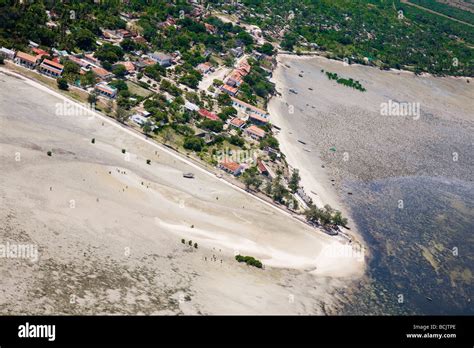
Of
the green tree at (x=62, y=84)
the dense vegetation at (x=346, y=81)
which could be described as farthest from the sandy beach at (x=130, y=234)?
the dense vegetation at (x=346, y=81)

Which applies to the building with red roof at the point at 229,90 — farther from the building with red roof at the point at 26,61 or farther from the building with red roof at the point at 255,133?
the building with red roof at the point at 26,61

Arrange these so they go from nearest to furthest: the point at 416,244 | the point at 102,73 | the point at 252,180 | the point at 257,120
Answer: the point at 416,244, the point at 252,180, the point at 102,73, the point at 257,120

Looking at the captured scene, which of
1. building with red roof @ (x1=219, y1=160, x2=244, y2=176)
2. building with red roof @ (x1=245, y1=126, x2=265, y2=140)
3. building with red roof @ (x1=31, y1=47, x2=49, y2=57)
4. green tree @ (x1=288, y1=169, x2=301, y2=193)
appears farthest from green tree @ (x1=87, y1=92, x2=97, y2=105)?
green tree @ (x1=288, y1=169, x2=301, y2=193)

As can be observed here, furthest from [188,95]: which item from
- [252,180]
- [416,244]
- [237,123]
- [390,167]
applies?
[416,244]

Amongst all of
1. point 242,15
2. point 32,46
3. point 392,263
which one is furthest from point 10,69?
point 242,15

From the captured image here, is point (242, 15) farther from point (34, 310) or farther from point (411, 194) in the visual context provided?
point (34, 310)

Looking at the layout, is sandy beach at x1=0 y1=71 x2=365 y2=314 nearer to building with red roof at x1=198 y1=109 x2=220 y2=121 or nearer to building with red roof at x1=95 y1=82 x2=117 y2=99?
building with red roof at x1=95 y1=82 x2=117 y2=99

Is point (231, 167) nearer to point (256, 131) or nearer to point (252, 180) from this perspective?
point (252, 180)
